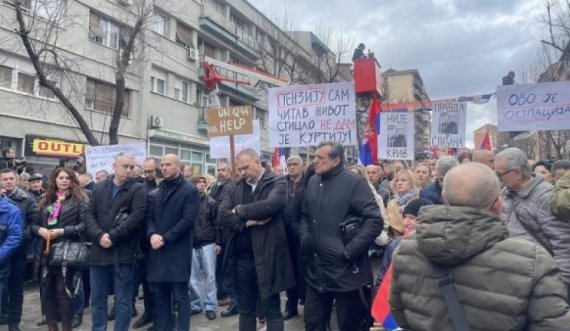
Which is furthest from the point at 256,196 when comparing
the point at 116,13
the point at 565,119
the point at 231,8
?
the point at 231,8

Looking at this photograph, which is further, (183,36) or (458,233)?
(183,36)

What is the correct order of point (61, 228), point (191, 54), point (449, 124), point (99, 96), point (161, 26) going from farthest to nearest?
point (191, 54) → point (161, 26) → point (99, 96) → point (449, 124) → point (61, 228)

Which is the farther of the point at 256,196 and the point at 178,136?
the point at 178,136

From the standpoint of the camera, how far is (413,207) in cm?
406

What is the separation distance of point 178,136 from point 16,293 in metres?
21.7

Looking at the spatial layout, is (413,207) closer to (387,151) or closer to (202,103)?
(387,151)

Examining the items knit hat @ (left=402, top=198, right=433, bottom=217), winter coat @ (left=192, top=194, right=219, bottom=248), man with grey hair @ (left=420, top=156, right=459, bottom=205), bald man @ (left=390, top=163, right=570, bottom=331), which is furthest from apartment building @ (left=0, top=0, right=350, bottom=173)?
bald man @ (left=390, top=163, right=570, bottom=331)

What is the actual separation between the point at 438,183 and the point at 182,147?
2408 centimetres

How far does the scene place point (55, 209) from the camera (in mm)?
5566

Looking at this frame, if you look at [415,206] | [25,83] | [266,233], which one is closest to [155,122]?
[25,83]

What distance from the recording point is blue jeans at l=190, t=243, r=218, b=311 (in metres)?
6.36

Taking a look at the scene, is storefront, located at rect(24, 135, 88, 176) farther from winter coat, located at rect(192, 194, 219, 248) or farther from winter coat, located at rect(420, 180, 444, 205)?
winter coat, located at rect(420, 180, 444, 205)

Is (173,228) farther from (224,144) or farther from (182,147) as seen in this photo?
(182,147)

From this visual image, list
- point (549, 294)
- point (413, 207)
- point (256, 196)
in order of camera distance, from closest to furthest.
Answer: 1. point (549, 294)
2. point (413, 207)
3. point (256, 196)
